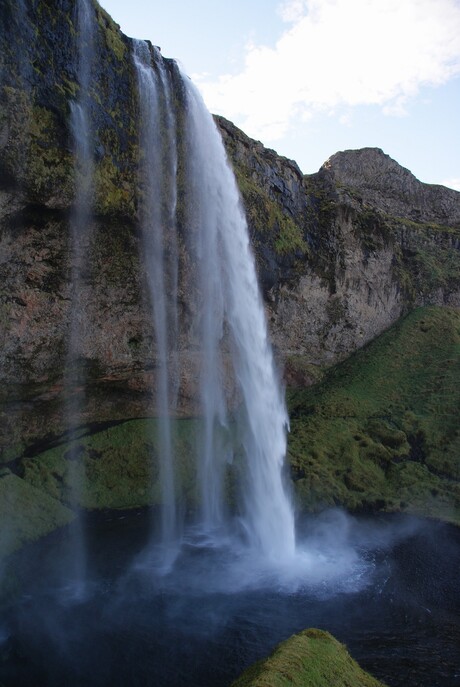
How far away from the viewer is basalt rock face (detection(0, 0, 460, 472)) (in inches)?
676

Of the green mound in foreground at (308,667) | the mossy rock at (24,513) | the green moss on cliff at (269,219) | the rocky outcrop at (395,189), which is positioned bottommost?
the green mound in foreground at (308,667)

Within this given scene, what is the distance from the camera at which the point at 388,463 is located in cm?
2558

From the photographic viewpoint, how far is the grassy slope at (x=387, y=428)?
23.3m

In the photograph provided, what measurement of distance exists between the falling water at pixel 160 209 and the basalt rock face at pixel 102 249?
17.6 inches

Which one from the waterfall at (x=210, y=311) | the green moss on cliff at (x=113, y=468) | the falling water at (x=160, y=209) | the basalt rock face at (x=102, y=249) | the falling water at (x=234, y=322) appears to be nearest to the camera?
the basalt rock face at (x=102, y=249)

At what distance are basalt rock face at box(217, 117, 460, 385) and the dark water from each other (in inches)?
585

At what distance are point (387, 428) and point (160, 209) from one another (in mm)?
16716

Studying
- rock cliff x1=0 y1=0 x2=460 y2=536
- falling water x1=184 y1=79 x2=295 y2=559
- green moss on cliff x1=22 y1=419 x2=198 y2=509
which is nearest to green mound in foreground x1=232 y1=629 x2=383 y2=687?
falling water x1=184 y1=79 x2=295 y2=559

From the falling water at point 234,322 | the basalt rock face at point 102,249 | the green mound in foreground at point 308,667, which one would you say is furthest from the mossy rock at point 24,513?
the green mound in foreground at point 308,667

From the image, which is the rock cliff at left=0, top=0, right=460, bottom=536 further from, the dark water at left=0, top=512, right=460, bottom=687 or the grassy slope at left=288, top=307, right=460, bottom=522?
the dark water at left=0, top=512, right=460, bottom=687

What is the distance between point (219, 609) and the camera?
14109 millimetres

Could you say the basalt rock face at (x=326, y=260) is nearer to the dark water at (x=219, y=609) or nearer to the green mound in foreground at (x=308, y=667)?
the dark water at (x=219, y=609)

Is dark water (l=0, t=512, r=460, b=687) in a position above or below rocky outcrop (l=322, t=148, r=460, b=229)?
below

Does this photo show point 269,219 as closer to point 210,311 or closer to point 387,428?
point 210,311
